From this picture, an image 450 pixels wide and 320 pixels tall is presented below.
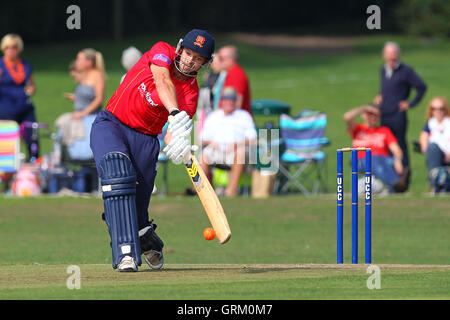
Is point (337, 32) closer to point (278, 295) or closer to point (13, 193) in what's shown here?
point (13, 193)

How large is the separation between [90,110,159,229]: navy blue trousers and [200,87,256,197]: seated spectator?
7.40 metres

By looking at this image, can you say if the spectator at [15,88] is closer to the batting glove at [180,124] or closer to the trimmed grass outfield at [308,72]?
the trimmed grass outfield at [308,72]

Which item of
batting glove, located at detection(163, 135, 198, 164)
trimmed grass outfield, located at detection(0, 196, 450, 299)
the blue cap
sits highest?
the blue cap

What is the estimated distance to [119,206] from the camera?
8547 mm

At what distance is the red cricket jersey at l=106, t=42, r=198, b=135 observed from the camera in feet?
28.8

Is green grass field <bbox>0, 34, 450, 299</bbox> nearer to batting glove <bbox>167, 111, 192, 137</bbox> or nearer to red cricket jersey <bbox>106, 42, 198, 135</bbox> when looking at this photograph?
batting glove <bbox>167, 111, 192, 137</bbox>

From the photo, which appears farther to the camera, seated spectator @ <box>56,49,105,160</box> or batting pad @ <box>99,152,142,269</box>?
seated spectator @ <box>56,49,105,160</box>

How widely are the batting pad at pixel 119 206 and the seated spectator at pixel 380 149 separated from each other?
28.5ft

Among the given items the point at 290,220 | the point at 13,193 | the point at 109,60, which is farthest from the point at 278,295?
the point at 109,60

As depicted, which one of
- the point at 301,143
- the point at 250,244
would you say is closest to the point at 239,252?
the point at 250,244

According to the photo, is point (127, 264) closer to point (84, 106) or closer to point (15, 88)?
point (84, 106)

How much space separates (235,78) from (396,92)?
2.52 m

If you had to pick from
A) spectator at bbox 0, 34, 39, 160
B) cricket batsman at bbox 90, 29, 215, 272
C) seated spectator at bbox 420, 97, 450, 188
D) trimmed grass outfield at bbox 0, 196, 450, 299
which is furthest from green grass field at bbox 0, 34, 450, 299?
spectator at bbox 0, 34, 39, 160

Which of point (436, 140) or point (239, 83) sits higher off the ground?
point (239, 83)
